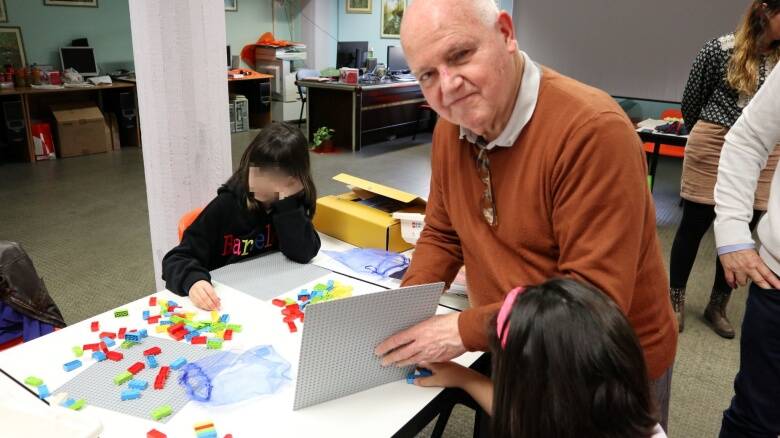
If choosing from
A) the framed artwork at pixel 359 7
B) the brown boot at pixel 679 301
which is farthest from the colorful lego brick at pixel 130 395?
the framed artwork at pixel 359 7

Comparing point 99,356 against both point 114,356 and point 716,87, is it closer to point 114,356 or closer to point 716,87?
point 114,356

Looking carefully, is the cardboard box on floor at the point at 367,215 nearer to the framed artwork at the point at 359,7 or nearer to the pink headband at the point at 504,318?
the pink headband at the point at 504,318

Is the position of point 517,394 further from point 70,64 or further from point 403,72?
point 403,72

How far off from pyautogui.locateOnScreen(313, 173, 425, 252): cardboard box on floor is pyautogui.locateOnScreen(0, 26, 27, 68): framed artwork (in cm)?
559

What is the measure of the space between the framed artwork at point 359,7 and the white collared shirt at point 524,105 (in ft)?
28.0

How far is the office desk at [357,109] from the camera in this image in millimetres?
6754

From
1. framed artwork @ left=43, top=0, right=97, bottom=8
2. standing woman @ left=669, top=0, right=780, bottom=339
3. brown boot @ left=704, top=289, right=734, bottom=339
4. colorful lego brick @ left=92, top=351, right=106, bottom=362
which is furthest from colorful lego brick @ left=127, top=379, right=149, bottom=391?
framed artwork @ left=43, top=0, right=97, bottom=8

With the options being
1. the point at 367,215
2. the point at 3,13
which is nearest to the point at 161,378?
the point at 367,215

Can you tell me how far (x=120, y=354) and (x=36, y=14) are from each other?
6390 millimetres

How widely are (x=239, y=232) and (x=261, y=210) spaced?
105mm

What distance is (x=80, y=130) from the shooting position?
609cm

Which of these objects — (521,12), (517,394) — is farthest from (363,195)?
(521,12)

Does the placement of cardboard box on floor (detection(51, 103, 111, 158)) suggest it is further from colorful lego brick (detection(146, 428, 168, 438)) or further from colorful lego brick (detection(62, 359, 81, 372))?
colorful lego brick (detection(146, 428, 168, 438))

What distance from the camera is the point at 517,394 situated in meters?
0.84
